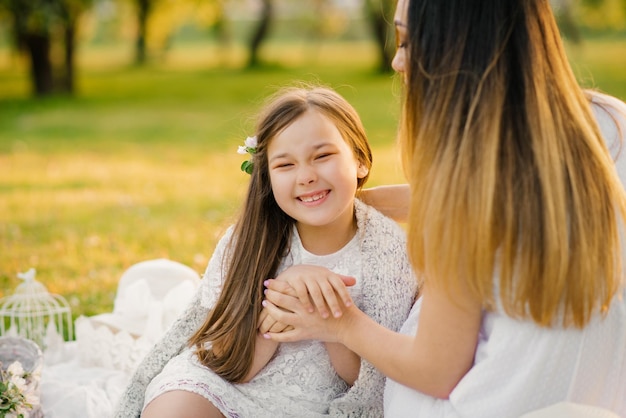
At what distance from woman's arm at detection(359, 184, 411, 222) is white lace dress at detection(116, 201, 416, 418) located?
0.30 m

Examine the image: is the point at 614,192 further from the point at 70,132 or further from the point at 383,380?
the point at 70,132

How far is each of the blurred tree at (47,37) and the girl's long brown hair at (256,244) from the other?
14.1 m

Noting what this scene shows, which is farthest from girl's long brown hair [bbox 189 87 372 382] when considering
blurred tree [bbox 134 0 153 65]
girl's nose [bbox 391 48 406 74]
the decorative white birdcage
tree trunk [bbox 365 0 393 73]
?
blurred tree [bbox 134 0 153 65]

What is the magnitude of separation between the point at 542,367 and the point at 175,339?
58.9 inches

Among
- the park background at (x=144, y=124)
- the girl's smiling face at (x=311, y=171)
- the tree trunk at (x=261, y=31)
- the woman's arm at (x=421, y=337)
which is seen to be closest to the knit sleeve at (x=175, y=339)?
the park background at (x=144, y=124)

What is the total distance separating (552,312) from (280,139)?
1196 millimetres

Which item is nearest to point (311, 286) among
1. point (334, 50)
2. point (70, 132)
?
point (70, 132)

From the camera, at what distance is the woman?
2027 millimetres

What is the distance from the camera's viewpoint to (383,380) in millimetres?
2877

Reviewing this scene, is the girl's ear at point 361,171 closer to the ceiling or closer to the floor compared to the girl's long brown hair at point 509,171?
closer to the floor

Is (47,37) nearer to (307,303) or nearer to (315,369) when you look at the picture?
(315,369)

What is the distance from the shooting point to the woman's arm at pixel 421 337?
7.18 feet

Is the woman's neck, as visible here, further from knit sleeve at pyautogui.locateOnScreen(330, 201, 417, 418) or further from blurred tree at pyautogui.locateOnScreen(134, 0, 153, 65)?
blurred tree at pyautogui.locateOnScreen(134, 0, 153, 65)

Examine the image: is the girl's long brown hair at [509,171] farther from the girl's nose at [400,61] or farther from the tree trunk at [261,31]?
the tree trunk at [261,31]
